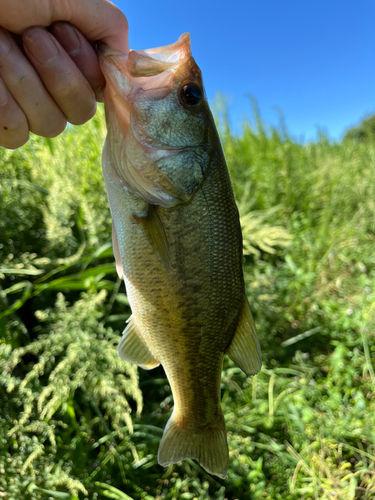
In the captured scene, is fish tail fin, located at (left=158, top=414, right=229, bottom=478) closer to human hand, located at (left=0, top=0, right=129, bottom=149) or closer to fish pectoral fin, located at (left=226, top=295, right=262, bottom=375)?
fish pectoral fin, located at (left=226, top=295, right=262, bottom=375)

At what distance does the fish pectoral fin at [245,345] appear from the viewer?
1.19 m

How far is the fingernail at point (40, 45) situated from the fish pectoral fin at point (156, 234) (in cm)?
56

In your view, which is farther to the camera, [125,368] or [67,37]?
[125,368]

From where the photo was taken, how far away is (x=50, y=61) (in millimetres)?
1003

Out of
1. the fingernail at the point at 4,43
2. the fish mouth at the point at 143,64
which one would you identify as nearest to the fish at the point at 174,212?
the fish mouth at the point at 143,64

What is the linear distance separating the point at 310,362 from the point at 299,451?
2.50 ft

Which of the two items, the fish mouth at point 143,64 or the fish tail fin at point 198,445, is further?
the fish tail fin at point 198,445

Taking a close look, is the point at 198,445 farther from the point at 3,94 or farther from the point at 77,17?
the point at 77,17

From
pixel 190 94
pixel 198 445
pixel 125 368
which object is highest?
pixel 190 94

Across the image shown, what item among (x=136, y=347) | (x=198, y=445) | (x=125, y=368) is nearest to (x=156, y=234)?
(x=136, y=347)

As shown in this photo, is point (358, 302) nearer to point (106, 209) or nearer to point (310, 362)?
point (310, 362)

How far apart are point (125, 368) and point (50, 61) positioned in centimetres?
176

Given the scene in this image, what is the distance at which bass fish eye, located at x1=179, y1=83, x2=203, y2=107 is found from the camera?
1104 millimetres

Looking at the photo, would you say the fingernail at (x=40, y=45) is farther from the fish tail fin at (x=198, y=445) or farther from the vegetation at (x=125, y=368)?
the fish tail fin at (x=198, y=445)
